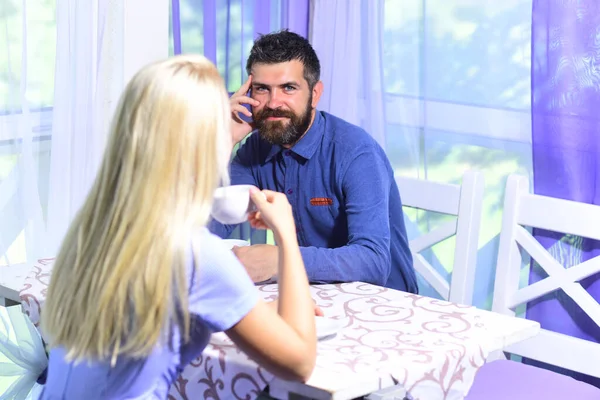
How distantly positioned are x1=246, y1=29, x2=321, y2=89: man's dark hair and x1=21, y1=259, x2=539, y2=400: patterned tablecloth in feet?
2.66

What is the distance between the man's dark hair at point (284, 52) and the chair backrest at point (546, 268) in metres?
0.59

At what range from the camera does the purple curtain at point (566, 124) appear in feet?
8.02

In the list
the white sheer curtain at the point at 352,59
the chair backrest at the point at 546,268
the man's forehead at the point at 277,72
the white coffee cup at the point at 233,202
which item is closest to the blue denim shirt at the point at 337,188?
the man's forehead at the point at 277,72

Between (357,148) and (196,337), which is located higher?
(357,148)

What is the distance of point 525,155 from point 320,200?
2.34 ft

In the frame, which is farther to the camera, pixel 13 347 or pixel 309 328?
pixel 13 347

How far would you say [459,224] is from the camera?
242cm

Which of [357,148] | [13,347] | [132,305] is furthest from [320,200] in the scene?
[132,305]

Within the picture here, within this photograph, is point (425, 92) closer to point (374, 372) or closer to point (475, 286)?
point (475, 286)

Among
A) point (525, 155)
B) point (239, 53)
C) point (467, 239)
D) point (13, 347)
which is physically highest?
point (239, 53)

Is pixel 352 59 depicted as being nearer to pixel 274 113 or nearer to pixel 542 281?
pixel 274 113

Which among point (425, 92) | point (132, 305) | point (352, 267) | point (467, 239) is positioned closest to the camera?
point (132, 305)

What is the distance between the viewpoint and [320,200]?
227 cm

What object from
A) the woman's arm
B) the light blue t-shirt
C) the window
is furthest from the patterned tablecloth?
the window
